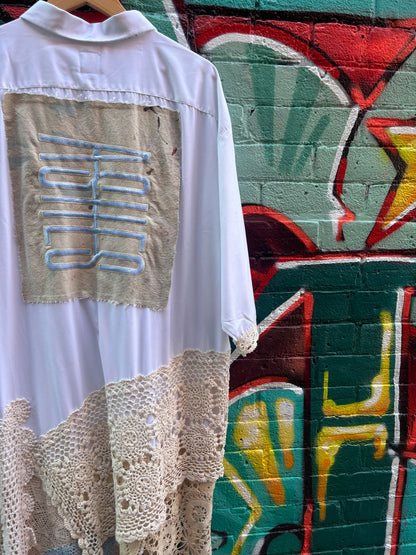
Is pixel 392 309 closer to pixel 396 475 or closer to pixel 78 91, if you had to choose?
pixel 396 475

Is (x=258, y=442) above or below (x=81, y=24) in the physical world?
below

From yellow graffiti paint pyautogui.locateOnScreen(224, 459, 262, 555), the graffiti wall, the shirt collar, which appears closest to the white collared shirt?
the shirt collar

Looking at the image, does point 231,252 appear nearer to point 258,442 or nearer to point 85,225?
point 85,225

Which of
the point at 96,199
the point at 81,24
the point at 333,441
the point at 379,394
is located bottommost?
the point at 333,441

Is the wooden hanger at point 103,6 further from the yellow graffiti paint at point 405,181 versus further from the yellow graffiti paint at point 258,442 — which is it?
the yellow graffiti paint at point 258,442

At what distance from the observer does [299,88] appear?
1330 mm

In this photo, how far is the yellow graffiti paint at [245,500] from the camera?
Result: 1485 millimetres

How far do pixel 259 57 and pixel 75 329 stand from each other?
97cm

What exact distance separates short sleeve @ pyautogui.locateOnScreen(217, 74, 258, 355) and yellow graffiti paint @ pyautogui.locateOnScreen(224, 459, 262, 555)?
0.73 metres

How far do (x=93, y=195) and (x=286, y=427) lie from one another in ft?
3.44

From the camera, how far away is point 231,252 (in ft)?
3.10

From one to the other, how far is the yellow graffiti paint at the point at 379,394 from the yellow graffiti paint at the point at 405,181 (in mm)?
352

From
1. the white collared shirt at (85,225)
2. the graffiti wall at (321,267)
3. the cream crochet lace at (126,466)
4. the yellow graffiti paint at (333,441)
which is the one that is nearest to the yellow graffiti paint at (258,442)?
the graffiti wall at (321,267)

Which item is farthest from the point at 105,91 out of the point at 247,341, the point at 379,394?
the point at 379,394
